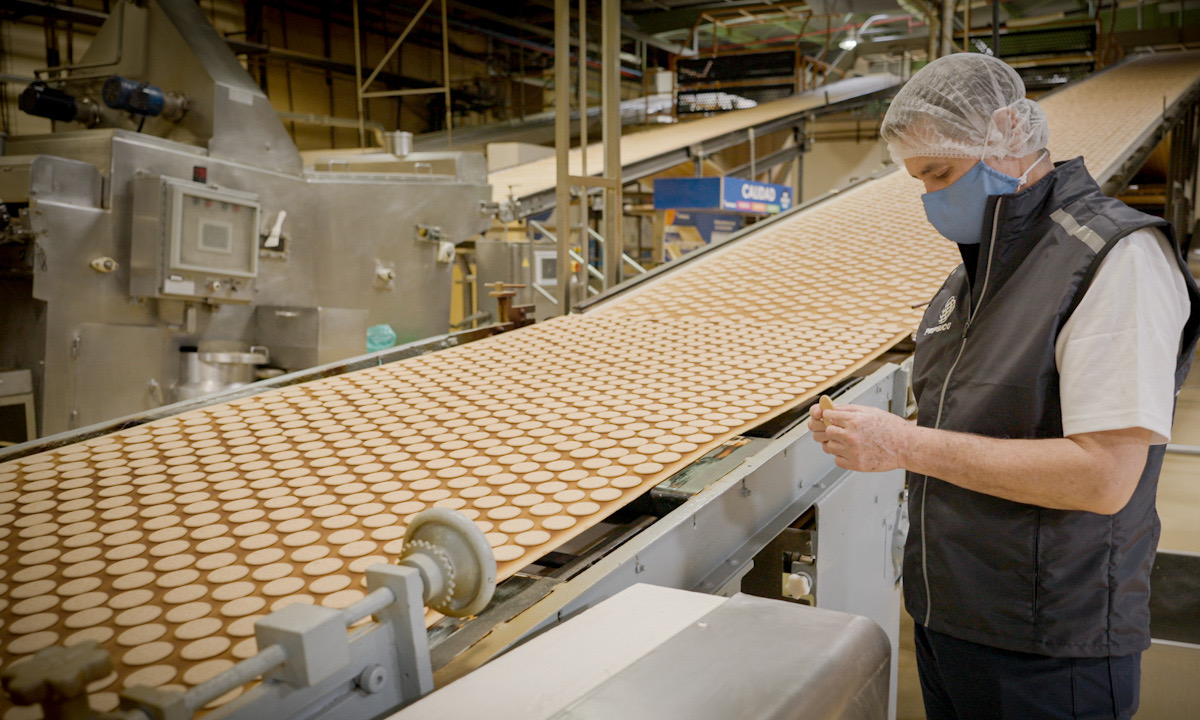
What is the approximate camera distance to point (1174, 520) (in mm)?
3111

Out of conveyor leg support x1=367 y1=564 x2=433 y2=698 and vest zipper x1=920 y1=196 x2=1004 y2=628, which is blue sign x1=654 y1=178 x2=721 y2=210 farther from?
conveyor leg support x1=367 y1=564 x2=433 y2=698

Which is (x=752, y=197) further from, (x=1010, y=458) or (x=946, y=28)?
(x=1010, y=458)

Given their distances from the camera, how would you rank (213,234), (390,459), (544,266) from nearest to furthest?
(390,459), (213,234), (544,266)

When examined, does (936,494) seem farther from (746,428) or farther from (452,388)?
(452,388)

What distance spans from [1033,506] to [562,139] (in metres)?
2.46

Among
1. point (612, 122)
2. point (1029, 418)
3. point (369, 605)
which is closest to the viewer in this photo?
point (369, 605)

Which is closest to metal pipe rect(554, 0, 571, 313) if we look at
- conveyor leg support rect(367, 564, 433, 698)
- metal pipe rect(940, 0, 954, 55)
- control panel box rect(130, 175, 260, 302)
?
control panel box rect(130, 175, 260, 302)

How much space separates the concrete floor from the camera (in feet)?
8.22

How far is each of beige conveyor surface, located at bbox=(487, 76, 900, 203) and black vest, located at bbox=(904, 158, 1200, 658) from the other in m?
3.76

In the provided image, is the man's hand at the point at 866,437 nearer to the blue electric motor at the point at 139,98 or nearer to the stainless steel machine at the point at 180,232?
the stainless steel machine at the point at 180,232

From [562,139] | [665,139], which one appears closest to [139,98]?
[562,139]

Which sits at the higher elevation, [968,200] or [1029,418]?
[968,200]

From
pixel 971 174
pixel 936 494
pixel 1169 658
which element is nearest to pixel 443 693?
pixel 936 494

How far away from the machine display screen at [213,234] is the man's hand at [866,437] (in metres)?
2.56
